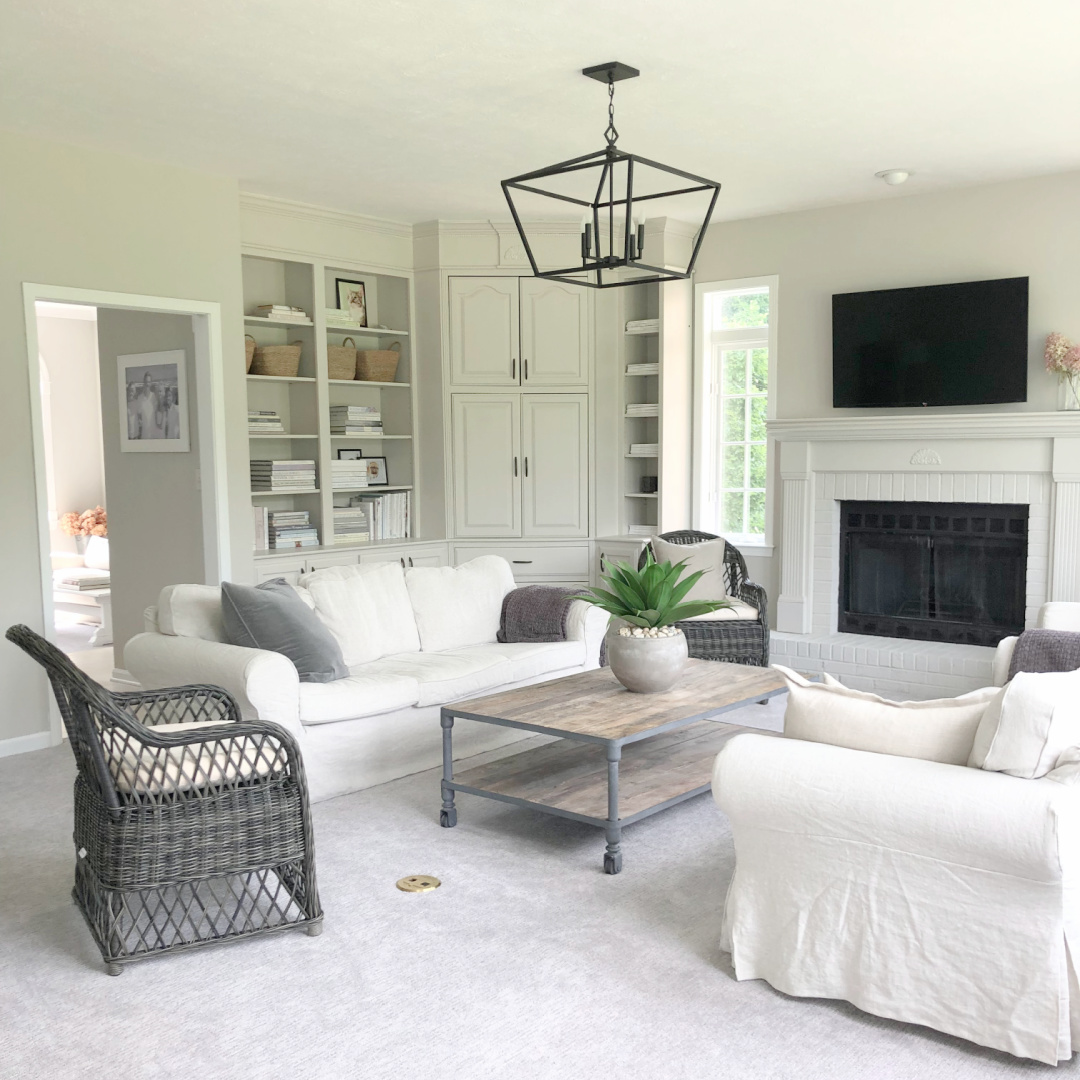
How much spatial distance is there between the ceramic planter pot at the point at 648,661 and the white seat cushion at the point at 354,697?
0.87 metres

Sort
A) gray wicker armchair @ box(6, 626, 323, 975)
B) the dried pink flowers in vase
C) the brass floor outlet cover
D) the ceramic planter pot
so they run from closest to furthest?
gray wicker armchair @ box(6, 626, 323, 975), the brass floor outlet cover, the ceramic planter pot, the dried pink flowers in vase

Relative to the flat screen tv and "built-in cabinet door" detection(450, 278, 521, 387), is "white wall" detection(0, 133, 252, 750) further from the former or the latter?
the flat screen tv

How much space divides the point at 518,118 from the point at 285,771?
2924 millimetres

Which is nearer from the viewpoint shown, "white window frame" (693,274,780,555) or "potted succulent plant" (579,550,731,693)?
"potted succulent plant" (579,550,731,693)

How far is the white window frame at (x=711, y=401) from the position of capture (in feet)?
21.6

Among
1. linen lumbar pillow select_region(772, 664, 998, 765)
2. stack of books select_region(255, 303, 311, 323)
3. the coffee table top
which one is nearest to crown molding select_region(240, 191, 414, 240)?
stack of books select_region(255, 303, 311, 323)

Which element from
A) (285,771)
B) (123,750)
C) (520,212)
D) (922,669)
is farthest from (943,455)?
(123,750)

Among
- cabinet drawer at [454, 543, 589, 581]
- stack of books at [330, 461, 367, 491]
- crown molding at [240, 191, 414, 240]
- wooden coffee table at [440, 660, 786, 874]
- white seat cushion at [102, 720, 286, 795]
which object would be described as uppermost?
crown molding at [240, 191, 414, 240]

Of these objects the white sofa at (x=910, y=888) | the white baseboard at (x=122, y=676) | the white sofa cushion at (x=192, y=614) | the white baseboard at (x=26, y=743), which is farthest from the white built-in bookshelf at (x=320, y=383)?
the white sofa at (x=910, y=888)

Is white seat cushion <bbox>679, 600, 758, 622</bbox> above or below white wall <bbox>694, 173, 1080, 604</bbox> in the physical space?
below

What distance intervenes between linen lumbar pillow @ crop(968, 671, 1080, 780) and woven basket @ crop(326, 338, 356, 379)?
4.85 m

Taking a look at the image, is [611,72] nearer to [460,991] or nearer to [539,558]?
[460,991]

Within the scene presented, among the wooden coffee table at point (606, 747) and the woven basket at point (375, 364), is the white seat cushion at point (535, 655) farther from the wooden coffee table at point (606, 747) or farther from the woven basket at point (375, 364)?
the woven basket at point (375, 364)

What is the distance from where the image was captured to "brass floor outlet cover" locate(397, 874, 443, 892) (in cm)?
325
